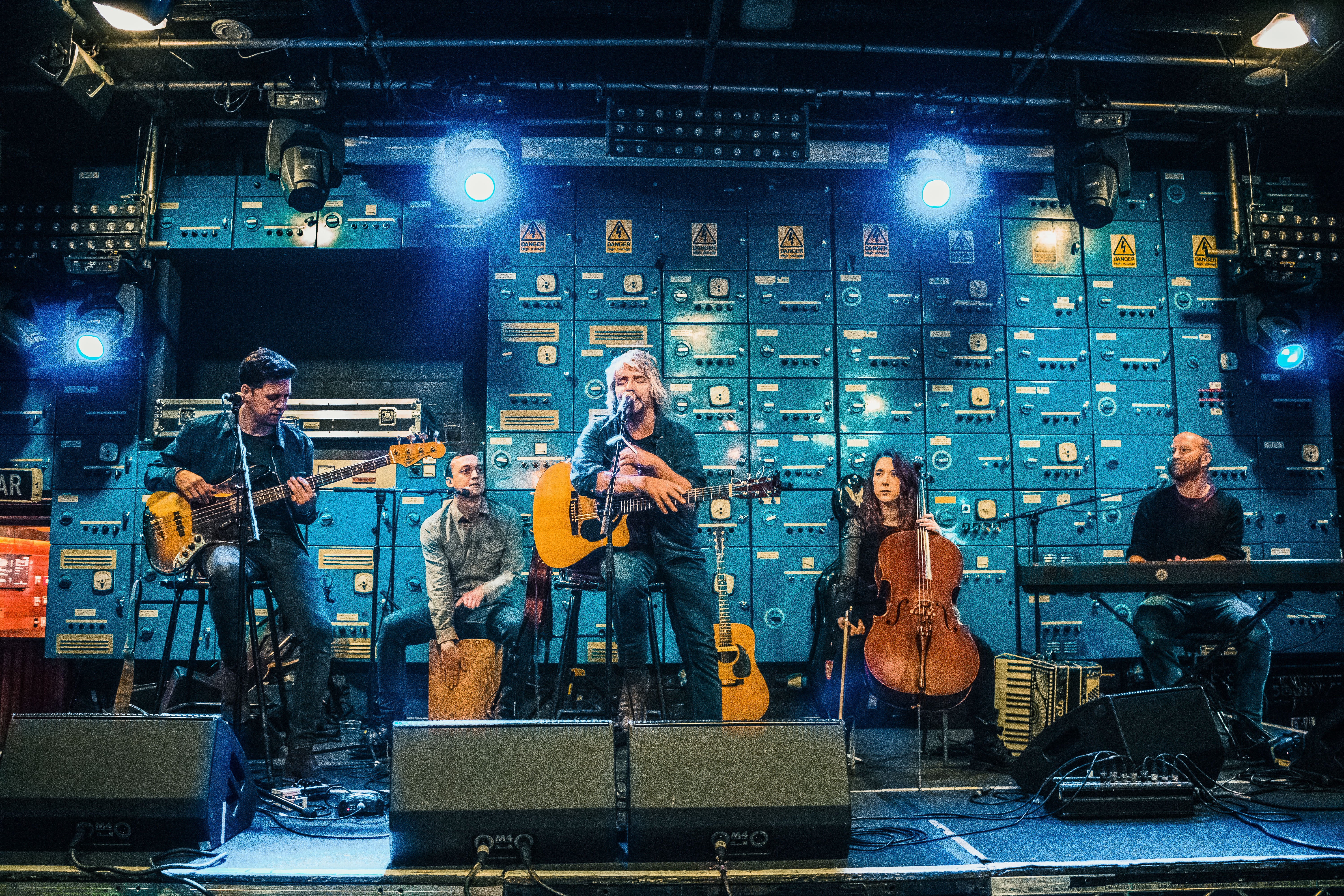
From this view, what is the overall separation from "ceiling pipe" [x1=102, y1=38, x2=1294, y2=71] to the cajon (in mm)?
3907

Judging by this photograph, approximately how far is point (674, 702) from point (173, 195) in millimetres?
5439

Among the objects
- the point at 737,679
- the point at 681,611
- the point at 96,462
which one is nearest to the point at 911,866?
the point at 681,611

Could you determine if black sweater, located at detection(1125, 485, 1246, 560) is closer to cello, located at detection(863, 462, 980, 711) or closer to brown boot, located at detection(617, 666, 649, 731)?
cello, located at detection(863, 462, 980, 711)

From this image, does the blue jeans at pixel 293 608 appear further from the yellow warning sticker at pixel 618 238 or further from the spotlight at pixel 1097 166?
the spotlight at pixel 1097 166

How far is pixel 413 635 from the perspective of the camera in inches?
213

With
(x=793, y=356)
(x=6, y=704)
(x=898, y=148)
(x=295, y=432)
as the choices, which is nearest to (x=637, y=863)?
(x=295, y=432)

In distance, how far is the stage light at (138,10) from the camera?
4.46 metres

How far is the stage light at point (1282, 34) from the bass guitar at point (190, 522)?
632 centimetres

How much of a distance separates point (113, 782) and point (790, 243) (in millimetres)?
5621

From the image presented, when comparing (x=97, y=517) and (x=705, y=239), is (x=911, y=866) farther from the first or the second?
(x=97, y=517)

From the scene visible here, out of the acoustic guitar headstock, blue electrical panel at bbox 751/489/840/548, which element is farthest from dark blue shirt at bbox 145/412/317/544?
blue electrical panel at bbox 751/489/840/548

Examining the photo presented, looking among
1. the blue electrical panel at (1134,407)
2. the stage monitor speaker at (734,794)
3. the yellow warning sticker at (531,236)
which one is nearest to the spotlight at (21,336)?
the yellow warning sticker at (531,236)

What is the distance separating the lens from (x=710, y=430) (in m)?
6.70

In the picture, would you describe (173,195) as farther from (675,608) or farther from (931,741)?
(931,741)
